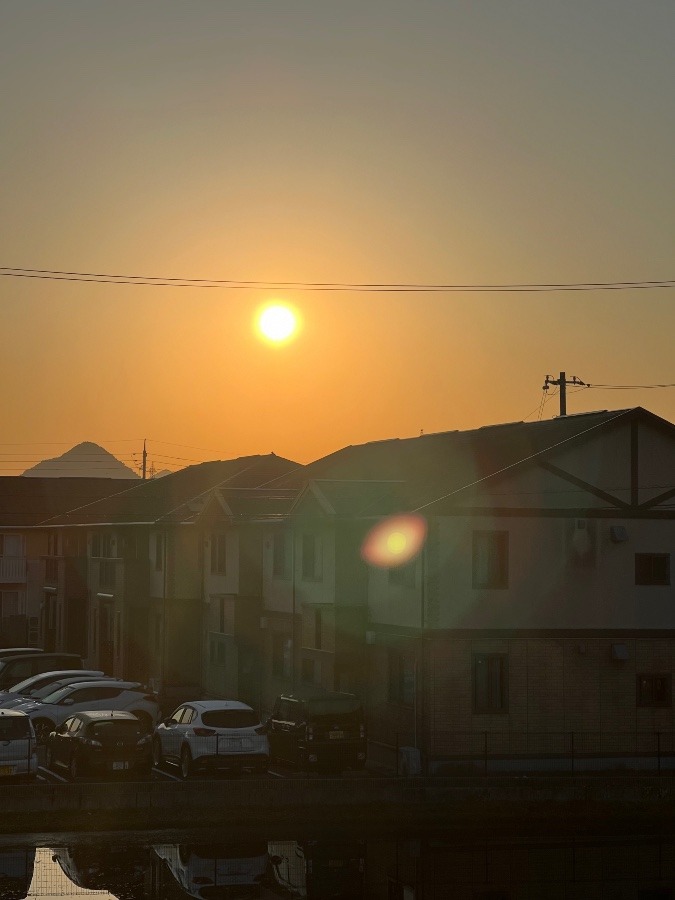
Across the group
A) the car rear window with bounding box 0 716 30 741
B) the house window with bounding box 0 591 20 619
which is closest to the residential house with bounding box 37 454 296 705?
the house window with bounding box 0 591 20 619

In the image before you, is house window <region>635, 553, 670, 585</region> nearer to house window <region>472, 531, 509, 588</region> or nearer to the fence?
house window <region>472, 531, 509, 588</region>

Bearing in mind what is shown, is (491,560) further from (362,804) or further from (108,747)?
(108,747)

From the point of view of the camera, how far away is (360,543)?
4112cm

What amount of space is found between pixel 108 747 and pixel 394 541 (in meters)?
10.3

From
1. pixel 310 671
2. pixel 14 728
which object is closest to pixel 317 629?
pixel 310 671

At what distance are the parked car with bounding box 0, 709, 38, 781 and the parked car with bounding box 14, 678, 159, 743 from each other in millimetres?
8724

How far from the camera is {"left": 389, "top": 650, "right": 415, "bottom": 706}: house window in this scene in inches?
1446

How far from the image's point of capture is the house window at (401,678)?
36719mm

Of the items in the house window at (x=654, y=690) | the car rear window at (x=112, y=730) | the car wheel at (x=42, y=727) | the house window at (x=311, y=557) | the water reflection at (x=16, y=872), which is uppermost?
the house window at (x=311, y=557)

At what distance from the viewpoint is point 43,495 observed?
289 feet

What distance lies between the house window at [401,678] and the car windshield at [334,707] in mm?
2055

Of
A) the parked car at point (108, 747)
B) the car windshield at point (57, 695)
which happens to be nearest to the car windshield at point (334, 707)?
the parked car at point (108, 747)

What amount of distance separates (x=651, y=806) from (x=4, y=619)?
166 ft

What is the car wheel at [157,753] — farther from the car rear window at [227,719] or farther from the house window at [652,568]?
the house window at [652,568]
